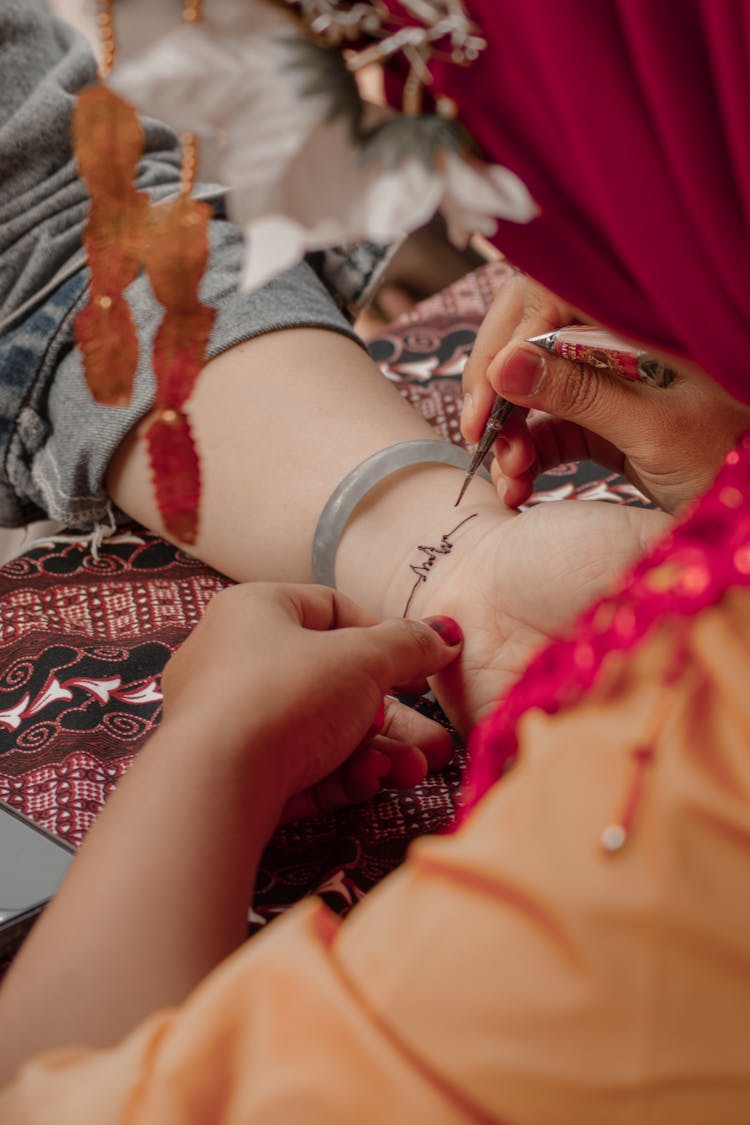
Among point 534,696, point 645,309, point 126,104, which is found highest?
point 126,104

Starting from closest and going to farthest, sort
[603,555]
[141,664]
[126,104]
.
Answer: [126,104] < [603,555] < [141,664]

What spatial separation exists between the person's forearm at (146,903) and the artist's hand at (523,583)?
24cm

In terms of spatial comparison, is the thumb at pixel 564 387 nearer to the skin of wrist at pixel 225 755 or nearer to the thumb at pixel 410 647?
the thumb at pixel 410 647

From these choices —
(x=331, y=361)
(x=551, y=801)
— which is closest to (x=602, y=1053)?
Answer: (x=551, y=801)

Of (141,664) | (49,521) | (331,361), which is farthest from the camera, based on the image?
(49,521)

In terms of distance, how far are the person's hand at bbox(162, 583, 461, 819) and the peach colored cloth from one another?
0.17 m

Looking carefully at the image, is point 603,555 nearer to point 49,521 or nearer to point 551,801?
point 551,801

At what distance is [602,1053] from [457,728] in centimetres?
41

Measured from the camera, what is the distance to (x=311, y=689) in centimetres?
59

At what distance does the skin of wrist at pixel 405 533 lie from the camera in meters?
0.82

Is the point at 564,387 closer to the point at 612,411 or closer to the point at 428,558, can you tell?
the point at 612,411

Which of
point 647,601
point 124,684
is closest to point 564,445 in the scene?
point 124,684

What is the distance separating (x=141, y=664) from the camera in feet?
2.64

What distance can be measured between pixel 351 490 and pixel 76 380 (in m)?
0.26
